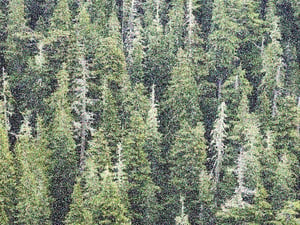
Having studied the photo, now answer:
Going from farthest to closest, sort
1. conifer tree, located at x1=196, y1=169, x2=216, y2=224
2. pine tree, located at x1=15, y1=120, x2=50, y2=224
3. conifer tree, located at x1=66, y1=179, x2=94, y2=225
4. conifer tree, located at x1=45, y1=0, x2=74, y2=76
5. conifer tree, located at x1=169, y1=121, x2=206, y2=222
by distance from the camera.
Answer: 1. conifer tree, located at x1=45, y1=0, x2=74, y2=76
2. conifer tree, located at x1=169, y1=121, x2=206, y2=222
3. conifer tree, located at x1=196, y1=169, x2=216, y2=224
4. pine tree, located at x1=15, y1=120, x2=50, y2=224
5. conifer tree, located at x1=66, y1=179, x2=94, y2=225

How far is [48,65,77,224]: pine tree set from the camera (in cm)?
4472

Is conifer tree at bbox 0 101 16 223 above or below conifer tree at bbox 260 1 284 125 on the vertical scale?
below

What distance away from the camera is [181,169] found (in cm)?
4422

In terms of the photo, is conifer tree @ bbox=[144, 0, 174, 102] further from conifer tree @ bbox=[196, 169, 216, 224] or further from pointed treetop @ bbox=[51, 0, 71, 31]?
conifer tree @ bbox=[196, 169, 216, 224]

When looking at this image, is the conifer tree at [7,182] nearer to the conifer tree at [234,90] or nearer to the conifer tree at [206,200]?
the conifer tree at [206,200]

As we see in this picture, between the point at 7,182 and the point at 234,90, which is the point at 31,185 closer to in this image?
the point at 7,182

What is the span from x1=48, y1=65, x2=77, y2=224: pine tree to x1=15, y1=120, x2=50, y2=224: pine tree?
1112mm

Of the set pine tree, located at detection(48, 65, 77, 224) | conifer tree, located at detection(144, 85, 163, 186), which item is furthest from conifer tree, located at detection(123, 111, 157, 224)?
pine tree, located at detection(48, 65, 77, 224)

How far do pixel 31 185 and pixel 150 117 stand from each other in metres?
11.3

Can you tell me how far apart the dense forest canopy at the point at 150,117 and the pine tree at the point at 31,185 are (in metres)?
0.11

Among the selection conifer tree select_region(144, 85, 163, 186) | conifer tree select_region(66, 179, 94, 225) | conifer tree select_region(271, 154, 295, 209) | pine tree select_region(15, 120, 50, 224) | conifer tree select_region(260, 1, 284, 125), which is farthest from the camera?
conifer tree select_region(260, 1, 284, 125)

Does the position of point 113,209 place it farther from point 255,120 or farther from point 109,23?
point 109,23

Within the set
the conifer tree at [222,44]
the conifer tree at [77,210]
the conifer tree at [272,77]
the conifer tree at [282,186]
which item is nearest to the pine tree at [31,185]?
the conifer tree at [77,210]

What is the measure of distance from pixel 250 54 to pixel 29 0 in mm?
26342
